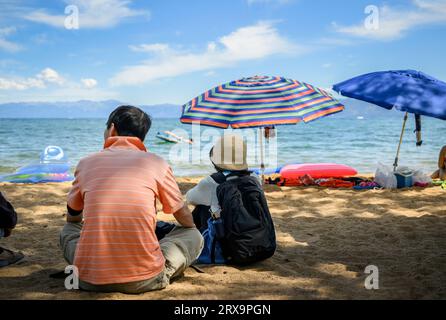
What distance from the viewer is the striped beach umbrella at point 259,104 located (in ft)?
18.0

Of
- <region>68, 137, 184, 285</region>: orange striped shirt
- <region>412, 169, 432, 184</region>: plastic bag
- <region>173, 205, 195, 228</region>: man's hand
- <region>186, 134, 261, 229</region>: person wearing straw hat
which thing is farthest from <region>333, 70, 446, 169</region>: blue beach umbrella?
<region>68, 137, 184, 285</region>: orange striped shirt

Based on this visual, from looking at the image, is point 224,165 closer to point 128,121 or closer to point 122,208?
point 128,121

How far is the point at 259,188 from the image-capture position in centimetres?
324

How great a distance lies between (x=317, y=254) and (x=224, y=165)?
122 centimetres

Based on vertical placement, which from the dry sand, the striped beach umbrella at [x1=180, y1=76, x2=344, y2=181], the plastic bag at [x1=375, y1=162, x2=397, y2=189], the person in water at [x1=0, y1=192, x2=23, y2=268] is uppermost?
the striped beach umbrella at [x1=180, y1=76, x2=344, y2=181]

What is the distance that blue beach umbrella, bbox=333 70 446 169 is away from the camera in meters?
5.59

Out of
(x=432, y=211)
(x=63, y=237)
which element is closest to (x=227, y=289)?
(x=63, y=237)

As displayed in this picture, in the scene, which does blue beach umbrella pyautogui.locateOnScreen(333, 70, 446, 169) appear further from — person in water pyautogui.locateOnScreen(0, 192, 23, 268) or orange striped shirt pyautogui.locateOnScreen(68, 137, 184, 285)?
person in water pyautogui.locateOnScreen(0, 192, 23, 268)

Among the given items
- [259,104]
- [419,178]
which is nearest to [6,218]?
[259,104]

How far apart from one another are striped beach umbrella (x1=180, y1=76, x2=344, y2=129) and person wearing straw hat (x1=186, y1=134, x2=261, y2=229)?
2115 millimetres

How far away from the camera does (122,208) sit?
2363 millimetres

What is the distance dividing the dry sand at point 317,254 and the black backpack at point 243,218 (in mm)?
166

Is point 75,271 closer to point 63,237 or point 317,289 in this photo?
point 63,237
